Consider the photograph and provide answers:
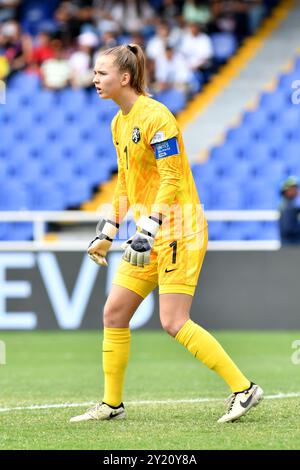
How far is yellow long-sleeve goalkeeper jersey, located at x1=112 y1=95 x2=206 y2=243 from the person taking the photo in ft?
21.2

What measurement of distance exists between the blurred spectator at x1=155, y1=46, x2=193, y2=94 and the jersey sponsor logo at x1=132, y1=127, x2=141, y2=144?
1205 cm

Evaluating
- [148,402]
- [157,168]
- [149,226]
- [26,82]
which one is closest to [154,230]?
[149,226]

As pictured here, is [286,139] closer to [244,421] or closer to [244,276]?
[244,276]

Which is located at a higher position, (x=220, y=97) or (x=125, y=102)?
(x=125, y=102)

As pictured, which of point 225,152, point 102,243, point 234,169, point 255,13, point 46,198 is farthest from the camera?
point 255,13

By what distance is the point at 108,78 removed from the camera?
6656mm

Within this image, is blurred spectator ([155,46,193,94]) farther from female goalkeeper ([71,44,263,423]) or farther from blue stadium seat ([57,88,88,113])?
female goalkeeper ([71,44,263,423])

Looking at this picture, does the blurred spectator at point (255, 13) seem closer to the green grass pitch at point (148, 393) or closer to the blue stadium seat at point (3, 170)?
the blue stadium seat at point (3, 170)

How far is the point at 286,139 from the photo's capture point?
1800 centimetres

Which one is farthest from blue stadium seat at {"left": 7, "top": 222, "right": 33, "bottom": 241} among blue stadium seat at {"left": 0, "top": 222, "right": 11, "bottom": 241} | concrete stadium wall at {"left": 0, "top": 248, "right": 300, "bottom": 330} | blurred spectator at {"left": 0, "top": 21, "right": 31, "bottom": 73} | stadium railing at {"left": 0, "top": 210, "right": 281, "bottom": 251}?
blurred spectator at {"left": 0, "top": 21, "right": 31, "bottom": 73}

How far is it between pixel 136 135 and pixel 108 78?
0.39 metres

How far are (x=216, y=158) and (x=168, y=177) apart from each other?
11.5 m

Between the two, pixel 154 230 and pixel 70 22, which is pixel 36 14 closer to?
pixel 70 22
